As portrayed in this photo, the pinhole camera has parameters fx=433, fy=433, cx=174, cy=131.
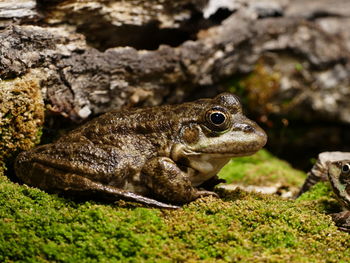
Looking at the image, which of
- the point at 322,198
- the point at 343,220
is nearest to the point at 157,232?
the point at 343,220

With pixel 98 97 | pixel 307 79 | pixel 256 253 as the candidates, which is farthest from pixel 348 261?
pixel 307 79

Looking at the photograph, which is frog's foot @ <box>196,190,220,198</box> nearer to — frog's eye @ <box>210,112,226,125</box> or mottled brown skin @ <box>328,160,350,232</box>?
frog's eye @ <box>210,112,226,125</box>

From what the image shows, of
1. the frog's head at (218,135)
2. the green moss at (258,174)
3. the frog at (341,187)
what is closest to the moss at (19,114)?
the frog's head at (218,135)

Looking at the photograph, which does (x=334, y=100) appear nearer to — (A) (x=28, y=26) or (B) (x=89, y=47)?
(B) (x=89, y=47)

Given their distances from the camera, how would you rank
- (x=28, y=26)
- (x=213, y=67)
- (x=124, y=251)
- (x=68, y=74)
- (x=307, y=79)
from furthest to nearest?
(x=307, y=79)
(x=213, y=67)
(x=68, y=74)
(x=28, y=26)
(x=124, y=251)

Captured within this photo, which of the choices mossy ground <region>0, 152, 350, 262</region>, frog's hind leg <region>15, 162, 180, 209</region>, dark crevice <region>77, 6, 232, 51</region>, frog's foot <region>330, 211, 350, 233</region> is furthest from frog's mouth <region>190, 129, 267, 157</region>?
dark crevice <region>77, 6, 232, 51</region>

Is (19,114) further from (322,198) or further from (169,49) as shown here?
(322,198)
